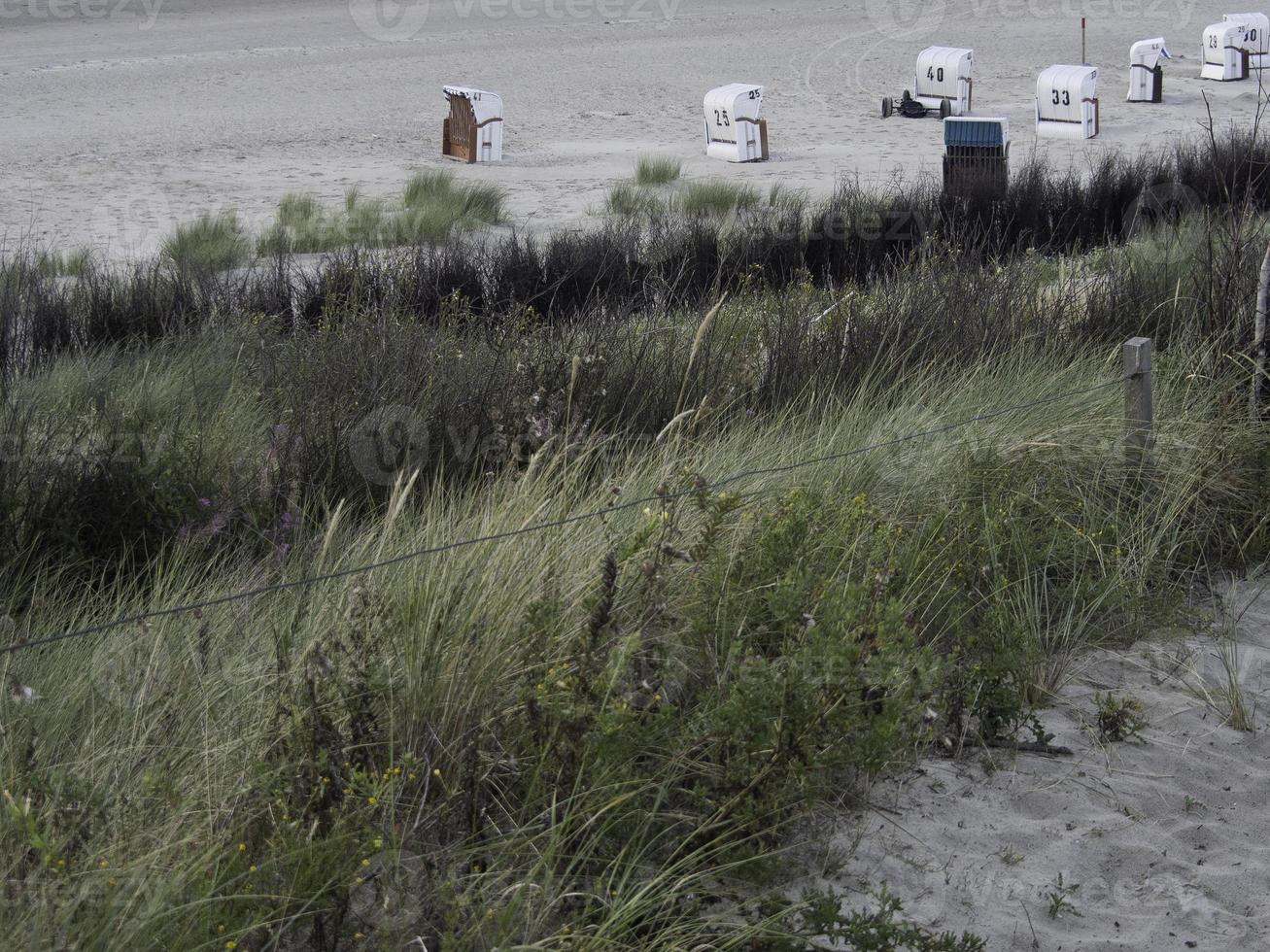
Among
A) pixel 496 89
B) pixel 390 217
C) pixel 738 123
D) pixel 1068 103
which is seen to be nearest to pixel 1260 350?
pixel 390 217

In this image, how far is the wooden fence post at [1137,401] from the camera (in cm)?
370

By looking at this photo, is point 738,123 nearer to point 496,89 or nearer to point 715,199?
point 715,199

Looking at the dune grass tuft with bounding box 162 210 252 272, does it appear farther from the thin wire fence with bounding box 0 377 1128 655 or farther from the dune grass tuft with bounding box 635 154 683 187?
the thin wire fence with bounding box 0 377 1128 655

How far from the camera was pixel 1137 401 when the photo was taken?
148 inches

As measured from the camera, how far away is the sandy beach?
42.0 ft

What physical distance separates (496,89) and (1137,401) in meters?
17.5

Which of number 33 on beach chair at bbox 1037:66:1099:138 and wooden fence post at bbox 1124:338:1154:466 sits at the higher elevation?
number 33 on beach chair at bbox 1037:66:1099:138

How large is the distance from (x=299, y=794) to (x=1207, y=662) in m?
2.29

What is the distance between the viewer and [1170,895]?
247 centimetres

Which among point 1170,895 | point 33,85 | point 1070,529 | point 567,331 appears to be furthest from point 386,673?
point 33,85

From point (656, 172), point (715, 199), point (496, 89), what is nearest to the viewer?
point (715, 199)

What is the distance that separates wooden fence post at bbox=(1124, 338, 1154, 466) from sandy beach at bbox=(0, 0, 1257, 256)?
7.41m

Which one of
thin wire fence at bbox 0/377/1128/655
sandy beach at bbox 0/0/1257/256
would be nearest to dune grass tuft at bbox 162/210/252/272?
sandy beach at bbox 0/0/1257/256

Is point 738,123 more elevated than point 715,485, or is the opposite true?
point 738,123
